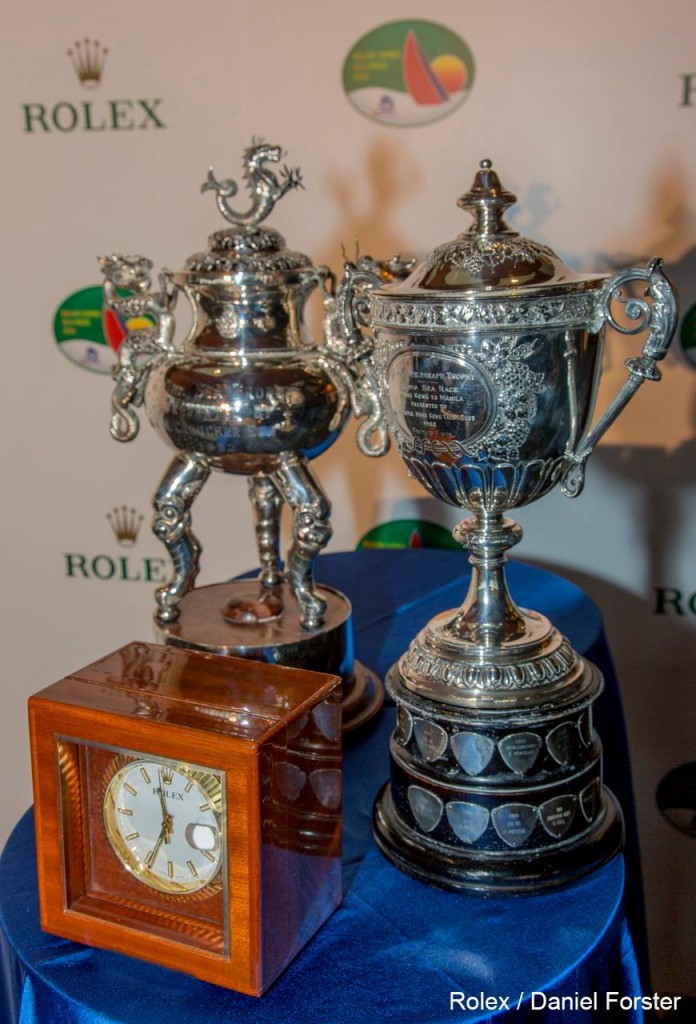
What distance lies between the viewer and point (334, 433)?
3.85 feet

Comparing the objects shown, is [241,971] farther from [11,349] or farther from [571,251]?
[11,349]

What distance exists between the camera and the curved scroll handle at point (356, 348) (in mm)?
1075

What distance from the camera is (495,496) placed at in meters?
0.93

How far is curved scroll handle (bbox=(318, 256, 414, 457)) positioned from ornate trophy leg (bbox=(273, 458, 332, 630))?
70 mm

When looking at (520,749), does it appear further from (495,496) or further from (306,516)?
(306,516)

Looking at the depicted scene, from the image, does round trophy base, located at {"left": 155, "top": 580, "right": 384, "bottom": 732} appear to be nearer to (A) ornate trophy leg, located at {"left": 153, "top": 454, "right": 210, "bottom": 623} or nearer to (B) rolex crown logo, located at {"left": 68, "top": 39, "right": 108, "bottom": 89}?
(A) ornate trophy leg, located at {"left": 153, "top": 454, "right": 210, "bottom": 623}

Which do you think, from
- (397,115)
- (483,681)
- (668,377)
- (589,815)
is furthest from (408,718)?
(397,115)

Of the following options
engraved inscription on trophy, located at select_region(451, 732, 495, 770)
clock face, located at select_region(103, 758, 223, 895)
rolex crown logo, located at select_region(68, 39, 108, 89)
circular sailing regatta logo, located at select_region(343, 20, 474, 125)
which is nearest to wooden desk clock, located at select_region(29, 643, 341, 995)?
clock face, located at select_region(103, 758, 223, 895)

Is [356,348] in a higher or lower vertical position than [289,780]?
higher

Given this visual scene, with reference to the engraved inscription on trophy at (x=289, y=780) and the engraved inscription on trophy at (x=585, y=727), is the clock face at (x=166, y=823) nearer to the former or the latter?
the engraved inscription on trophy at (x=289, y=780)

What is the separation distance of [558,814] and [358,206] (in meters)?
1.22

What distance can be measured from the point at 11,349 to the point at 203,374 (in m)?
1.15

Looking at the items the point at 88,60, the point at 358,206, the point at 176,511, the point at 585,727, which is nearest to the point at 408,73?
the point at 358,206

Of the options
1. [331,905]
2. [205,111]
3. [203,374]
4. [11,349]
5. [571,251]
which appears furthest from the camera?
[11,349]
